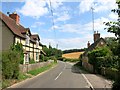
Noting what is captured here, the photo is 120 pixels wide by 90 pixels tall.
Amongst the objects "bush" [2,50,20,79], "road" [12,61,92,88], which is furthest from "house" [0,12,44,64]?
"bush" [2,50,20,79]

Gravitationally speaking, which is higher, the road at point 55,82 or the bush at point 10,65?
the bush at point 10,65

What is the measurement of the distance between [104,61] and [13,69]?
46.7ft

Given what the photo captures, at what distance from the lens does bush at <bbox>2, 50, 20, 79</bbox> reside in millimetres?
23484

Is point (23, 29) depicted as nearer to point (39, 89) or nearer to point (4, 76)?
point (4, 76)

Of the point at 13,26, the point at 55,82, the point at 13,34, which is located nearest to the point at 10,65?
the point at 55,82

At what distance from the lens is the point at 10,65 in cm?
2470

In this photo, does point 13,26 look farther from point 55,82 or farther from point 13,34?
point 55,82

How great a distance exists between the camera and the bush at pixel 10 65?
23.5 metres

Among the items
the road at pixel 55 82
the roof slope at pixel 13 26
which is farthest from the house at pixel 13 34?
the road at pixel 55 82

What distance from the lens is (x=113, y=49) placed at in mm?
13609

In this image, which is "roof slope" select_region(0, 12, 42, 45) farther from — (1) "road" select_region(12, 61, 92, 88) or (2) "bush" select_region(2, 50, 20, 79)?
(2) "bush" select_region(2, 50, 20, 79)

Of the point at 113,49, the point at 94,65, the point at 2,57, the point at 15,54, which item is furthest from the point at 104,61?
the point at 113,49

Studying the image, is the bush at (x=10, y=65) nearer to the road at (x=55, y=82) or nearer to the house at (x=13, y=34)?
the road at (x=55, y=82)

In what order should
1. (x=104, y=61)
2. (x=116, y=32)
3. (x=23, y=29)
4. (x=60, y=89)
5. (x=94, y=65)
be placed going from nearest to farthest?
(x=116, y=32), (x=60, y=89), (x=104, y=61), (x=94, y=65), (x=23, y=29)
